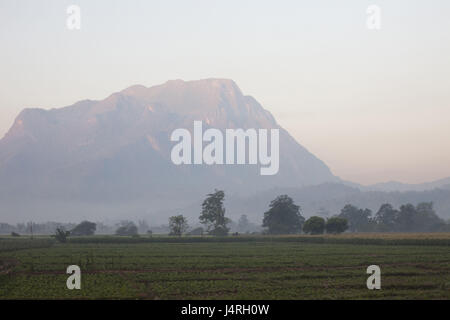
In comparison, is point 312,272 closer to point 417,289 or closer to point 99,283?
point 417,289

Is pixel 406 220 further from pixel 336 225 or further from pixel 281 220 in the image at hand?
pixel 336 225

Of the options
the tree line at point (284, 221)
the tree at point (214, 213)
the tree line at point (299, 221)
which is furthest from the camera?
the tree at point (214, 213)

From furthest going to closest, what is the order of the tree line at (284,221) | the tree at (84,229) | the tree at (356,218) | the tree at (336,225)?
the tree at (356,218) < the tree at (84,229) < the tree line at (284,221) < the tree at (336,225)

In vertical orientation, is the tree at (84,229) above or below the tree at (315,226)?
below

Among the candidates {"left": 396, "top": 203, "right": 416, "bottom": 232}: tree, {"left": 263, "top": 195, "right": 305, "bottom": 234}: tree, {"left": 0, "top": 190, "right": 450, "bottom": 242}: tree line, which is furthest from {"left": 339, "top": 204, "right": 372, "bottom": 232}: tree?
{"left": 263, "top": 195, "right": 305, "bottom": 234}: tree

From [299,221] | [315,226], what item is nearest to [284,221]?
[299,221]

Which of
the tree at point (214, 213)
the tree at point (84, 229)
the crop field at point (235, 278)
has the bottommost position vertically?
the tree at point (84, 229)

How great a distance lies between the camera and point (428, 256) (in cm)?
6041

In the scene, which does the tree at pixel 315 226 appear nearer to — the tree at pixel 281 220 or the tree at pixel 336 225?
the tree at pixel 336 225

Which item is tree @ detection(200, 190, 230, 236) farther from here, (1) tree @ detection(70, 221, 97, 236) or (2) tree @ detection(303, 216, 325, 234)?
(1) tree @ detection(70, 221, 97, 236)

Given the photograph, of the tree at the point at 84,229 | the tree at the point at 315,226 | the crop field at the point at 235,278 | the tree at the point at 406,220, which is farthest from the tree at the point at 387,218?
the crop field at the point at 235,278

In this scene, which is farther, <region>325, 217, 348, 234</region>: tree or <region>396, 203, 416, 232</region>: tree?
<region>396, 203, 416, 232</region>: tree

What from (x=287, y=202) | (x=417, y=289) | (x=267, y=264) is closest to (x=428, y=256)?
(x=267, y=264)
